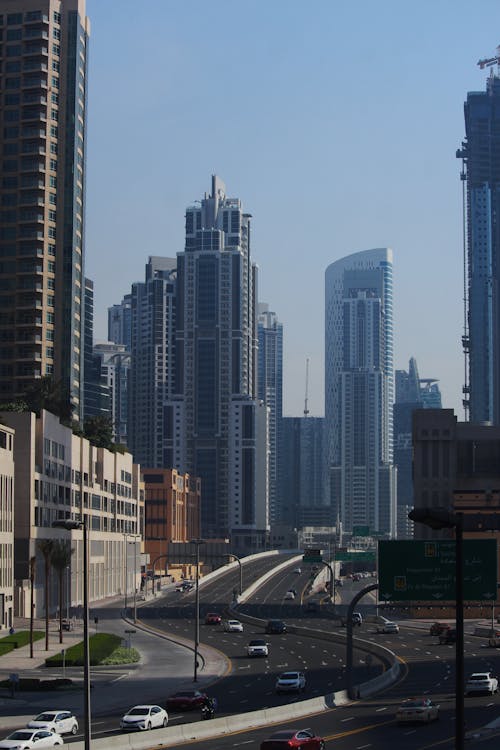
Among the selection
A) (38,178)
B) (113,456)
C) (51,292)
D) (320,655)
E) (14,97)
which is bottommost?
(320,655)

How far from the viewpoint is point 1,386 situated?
612 feet

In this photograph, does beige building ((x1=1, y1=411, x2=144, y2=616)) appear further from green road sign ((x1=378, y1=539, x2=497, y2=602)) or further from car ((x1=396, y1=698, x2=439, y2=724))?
car ((x1=396, y1=698, x2=439, y2=724))

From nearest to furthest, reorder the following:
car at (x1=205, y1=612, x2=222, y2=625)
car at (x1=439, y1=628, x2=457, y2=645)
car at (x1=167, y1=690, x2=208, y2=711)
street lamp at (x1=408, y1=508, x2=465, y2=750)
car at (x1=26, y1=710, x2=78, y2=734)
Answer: street lamp at (x1=408, y1=508, x2=465, y2=750), car at (x1=26, y1=710, x2=78, y2=734), car at (x1=167, y1=690, x2=208, y2=711), car at (x1=439, y1=628, x2=457, y2=645), car at (x1=205, y1=612, x2=222, y2=625)

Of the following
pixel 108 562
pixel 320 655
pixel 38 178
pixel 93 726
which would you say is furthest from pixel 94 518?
pixel 93 726

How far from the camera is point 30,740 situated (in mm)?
54656

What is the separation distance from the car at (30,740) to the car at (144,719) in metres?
4.96

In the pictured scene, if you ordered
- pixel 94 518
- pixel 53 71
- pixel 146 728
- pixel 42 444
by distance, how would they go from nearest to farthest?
pixel 146 728 < pixel 42 444 < pixel 94 518 < pixel 53 71

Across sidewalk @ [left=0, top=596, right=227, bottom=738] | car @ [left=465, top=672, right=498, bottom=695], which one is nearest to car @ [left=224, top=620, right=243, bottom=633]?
sidewalk @ [left=0, top=596, right=227, bottom=738]

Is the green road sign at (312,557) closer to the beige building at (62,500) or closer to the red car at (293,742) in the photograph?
the beige building at (62,500)

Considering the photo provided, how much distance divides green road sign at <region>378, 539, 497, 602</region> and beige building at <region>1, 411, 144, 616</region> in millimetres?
82083

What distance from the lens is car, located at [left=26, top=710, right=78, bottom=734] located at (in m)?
60.3

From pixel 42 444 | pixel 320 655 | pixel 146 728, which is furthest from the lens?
pixel 42 444

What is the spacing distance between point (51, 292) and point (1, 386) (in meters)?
14.9

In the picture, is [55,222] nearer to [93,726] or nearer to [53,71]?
[53,71]
